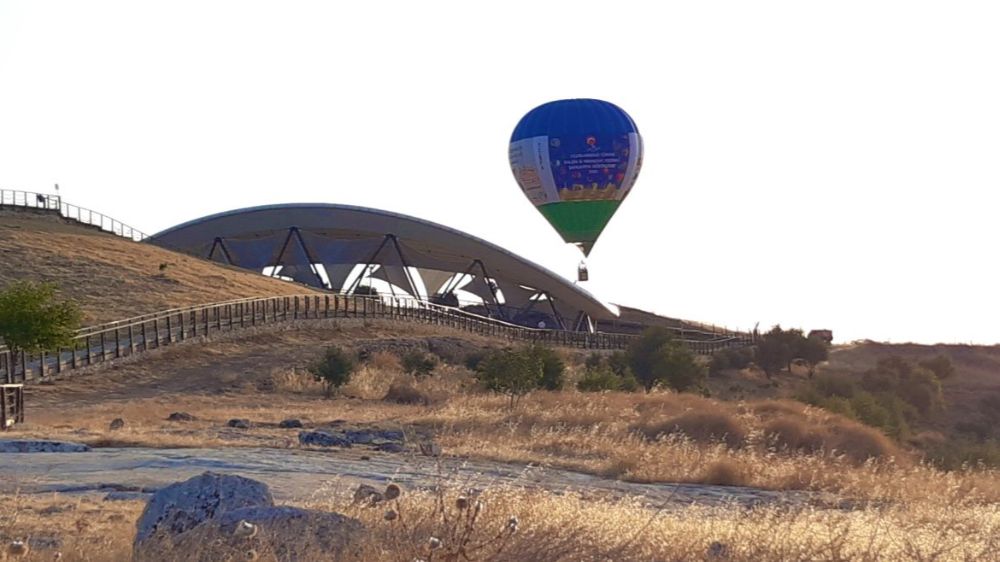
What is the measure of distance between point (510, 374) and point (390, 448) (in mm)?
18719

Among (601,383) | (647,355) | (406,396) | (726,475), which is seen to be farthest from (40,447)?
(647,355)

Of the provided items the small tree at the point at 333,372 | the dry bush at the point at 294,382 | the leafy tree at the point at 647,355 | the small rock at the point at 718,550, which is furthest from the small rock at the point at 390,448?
the leafy tree at the point at 647,355

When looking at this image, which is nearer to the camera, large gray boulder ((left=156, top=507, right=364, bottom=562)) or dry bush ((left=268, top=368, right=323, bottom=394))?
large gray boulder ((left=156, top=507, right=364, bottom=562))

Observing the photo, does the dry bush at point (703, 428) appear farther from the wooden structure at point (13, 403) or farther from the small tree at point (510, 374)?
the wooden structure at point (13, 403)

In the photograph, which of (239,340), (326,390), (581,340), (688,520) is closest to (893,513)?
(688,520)

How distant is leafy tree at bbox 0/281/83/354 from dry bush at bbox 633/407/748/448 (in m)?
18.0

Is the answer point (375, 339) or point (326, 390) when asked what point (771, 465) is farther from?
point (375, 339)

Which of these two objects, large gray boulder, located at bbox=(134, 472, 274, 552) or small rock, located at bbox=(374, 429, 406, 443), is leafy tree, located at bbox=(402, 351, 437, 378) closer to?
small rock, located at bbox=(374, 429, 406, 443)

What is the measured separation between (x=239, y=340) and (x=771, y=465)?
37.4m

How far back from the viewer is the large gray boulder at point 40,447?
2175 centimetres

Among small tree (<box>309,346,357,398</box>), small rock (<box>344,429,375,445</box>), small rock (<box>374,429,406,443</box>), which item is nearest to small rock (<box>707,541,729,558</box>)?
small rock (<box>344,429,375,445</box>)

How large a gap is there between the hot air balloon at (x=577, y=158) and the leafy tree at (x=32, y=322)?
32465mm

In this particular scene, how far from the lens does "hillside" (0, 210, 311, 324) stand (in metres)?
69.5

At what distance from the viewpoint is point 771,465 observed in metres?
24.7
